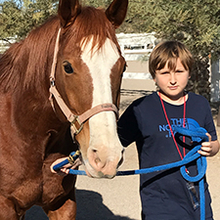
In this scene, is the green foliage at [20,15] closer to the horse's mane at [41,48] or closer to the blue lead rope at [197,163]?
the horse's mane at [41,48]

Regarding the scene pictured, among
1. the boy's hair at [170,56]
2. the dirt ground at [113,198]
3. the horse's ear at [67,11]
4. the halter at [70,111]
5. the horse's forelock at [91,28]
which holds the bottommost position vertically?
the dirt ground at [113,198]

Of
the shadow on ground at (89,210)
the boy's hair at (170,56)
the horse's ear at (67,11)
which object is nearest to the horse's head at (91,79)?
the horse's ear at (67,11)

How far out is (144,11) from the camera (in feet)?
17.5

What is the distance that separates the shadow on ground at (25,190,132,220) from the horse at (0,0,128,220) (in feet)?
3.56

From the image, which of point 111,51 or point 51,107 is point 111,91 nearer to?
point 111,51

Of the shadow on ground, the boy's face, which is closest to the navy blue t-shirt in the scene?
the boy's face

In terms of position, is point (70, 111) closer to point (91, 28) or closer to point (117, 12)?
point (91, 28)

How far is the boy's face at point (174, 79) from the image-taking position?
1.96 metres

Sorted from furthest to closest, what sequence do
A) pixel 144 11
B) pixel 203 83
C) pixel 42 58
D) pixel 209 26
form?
pixel 203 83 < pixel 144 11 < pixel 209 26 < pixel 42 58

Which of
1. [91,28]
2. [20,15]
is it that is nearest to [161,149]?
[91,28]

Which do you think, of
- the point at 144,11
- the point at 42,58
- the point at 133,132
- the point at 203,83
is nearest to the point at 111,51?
the point at 42,58

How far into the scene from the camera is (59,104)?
1.71 metres

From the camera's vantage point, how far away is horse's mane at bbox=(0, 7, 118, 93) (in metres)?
1.65

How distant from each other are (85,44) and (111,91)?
275 millimetres
